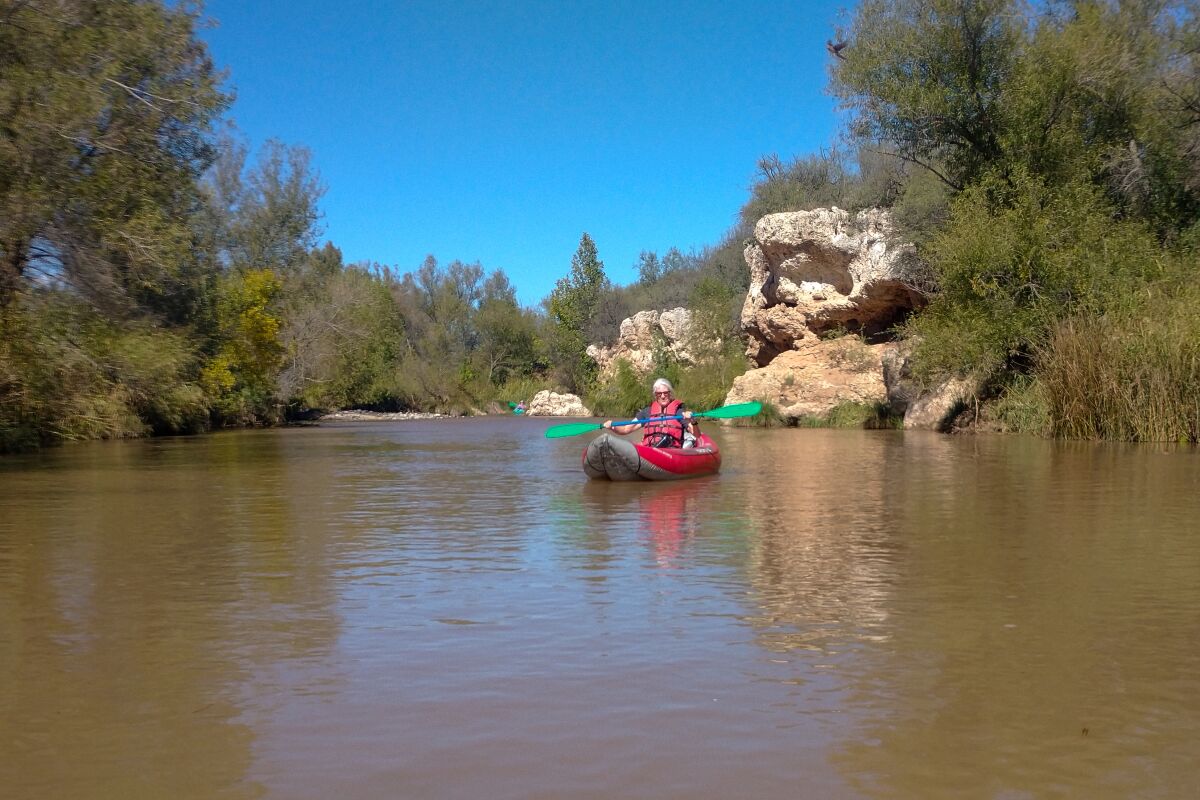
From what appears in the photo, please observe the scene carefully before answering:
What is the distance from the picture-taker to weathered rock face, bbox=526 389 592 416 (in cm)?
5050

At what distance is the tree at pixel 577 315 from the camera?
5591 centimetres

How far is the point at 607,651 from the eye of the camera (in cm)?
423

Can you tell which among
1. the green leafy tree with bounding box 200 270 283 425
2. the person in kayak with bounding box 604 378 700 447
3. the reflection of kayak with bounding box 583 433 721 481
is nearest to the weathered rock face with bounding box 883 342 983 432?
the person in kayak with bounding box 604 378 700 447

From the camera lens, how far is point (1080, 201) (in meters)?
20.2

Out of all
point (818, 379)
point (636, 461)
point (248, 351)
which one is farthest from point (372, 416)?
point (636, 461)

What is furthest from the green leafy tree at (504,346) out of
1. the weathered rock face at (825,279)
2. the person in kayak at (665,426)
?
the person in kayak at (665,426)

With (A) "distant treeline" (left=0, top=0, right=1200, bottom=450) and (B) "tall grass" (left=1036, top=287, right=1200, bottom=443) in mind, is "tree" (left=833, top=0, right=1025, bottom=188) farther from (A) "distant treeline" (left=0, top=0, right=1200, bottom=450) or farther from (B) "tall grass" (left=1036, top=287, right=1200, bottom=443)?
(B) "tall grass" (left=1036, top=287, right=1200, bottom=443)

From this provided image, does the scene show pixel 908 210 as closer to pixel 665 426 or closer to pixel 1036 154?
pixel 1036 154

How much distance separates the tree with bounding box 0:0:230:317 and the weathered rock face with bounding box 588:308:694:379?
2614cm

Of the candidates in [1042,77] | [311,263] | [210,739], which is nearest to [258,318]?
[311,263]

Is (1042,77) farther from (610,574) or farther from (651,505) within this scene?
(610,574)

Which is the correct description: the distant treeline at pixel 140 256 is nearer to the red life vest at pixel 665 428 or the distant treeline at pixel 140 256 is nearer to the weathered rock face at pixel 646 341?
the weathered rock face at pixel 646 341

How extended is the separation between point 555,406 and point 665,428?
3810 centimetres

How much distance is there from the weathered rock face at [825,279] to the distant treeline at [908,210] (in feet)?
4.25
